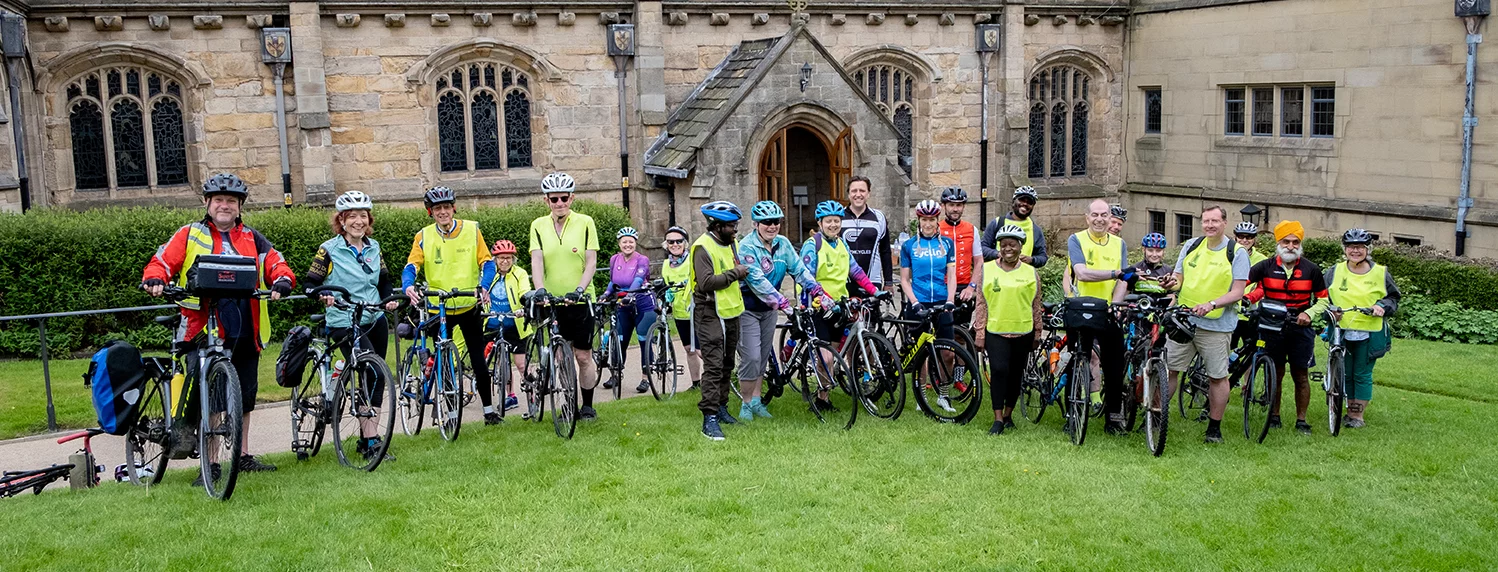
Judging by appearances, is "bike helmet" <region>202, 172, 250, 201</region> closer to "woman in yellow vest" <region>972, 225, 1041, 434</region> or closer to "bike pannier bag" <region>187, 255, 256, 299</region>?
"bike pannier bag" <region>187, 255, 256, 299</region>

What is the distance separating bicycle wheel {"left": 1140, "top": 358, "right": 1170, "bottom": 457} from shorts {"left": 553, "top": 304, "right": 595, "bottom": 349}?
157 inches

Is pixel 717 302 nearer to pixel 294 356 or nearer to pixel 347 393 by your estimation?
pixel 347 393

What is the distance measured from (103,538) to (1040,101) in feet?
60.8

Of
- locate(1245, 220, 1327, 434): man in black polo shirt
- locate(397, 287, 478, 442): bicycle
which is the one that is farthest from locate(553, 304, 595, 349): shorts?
locate(1245, 220, 1327, 434): man in black polo shirt

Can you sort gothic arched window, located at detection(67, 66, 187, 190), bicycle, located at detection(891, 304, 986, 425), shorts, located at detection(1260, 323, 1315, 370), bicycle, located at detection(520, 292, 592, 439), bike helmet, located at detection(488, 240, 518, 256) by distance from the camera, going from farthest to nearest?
gothic arched window, located at detection(67, 66, 187, 190), bike helmet, located at detection(488, 240, 518, 256), bicycle, located at detection(891, 304, 986, 425), shorts, located at detection(1260, 323, 1315, 370), bicycle, located at detection(520, 292, 592, 439)

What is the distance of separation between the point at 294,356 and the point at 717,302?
9.29 ft

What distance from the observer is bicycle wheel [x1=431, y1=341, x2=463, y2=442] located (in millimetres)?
8859

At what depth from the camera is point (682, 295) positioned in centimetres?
1112

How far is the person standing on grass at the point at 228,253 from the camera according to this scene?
7.48 metres

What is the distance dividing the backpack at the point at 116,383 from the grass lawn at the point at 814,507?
1.53ft

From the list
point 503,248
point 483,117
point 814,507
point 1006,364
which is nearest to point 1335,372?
point 1006,364

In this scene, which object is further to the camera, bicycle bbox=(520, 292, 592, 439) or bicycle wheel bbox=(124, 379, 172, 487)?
bicycle bbox=(520, 292, 592, 439)

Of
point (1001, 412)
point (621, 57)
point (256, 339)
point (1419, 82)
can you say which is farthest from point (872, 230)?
point (1419, 82)

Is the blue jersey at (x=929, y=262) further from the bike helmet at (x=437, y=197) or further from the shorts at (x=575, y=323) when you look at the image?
the bike helmet at (x=437, y=197)
